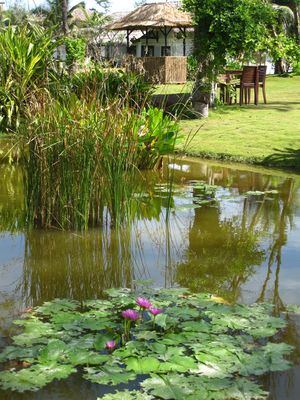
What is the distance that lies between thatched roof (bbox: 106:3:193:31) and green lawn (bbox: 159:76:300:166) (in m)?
13.7

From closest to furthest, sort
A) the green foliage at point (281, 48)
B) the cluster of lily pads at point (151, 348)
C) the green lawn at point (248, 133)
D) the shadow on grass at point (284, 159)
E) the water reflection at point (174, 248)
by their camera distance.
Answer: the cluster of lily pads at point (151, 348) < the water reflection at point (174, 248) < the shadow on grass at point (284, 159) < the green lawn at point (248, 133) < the green foliage at point (281, 48)

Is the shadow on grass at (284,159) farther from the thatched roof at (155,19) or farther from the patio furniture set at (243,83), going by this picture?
the thatched roof at (155,19)

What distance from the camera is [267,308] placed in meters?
3.71

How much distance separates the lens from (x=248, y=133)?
1057cm

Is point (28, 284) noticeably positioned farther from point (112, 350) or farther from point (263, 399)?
point (263, 399)

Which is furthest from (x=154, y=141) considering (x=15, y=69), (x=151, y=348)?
(x=151, y=348)

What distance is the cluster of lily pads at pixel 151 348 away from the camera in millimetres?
2791

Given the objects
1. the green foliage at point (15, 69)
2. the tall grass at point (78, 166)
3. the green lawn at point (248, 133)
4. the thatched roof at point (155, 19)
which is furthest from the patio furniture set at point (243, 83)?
the thatched roof at point (155, 19)

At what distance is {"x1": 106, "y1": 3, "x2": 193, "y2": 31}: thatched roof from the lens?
27.6 metres

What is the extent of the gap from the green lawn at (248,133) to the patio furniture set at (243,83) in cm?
44

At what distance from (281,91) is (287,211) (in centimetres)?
1366

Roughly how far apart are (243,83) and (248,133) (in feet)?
14.4

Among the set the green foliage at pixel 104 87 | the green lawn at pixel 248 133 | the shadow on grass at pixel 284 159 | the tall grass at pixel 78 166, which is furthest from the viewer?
the green lawn at pixel 248 133

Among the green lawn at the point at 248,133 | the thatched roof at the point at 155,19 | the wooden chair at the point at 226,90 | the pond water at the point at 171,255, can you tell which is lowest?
the pond water at the point at 171,255
